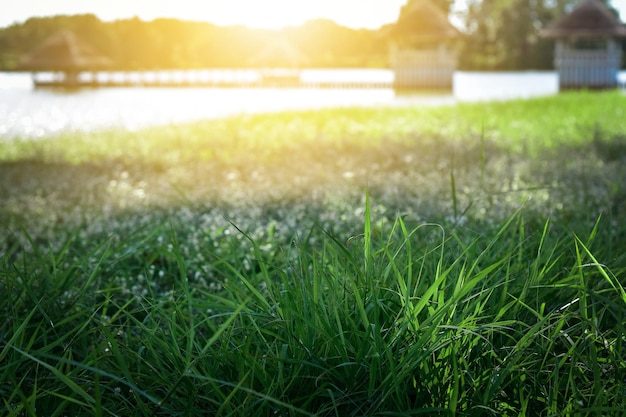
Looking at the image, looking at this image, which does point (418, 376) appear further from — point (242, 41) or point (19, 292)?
point (242, 41)

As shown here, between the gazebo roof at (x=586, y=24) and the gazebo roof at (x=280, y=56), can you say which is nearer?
the gazebo roof at (x=586, y=24)

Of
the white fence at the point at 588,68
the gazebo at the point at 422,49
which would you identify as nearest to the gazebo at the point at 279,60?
the gazebo at the point at 422,49

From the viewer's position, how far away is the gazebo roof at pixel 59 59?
47625 mm

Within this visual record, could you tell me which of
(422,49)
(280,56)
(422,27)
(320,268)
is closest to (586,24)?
(422,27)

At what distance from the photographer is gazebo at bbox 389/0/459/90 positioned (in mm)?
28578

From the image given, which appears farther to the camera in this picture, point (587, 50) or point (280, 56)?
point (280, 56)

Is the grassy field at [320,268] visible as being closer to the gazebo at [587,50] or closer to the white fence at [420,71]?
the gazebo at [587,50]

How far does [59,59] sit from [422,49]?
2589cm

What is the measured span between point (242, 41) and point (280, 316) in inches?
2312

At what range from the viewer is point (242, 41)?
194 ft

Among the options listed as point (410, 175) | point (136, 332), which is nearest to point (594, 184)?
point (410, 175)

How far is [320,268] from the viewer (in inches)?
91.2

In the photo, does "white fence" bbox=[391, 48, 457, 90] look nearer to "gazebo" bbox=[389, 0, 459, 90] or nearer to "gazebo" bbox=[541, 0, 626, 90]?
"gazebo" bbox=[389, 0, 459, 90]

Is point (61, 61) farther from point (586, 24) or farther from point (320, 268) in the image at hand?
point (320, 268)
